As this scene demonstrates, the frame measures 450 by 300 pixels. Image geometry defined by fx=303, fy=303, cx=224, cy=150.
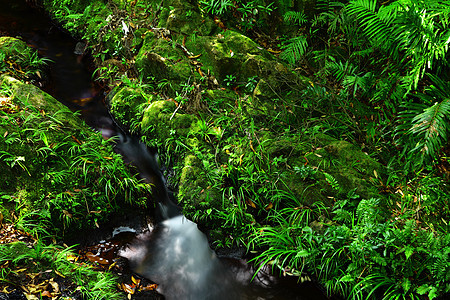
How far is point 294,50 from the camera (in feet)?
16.8

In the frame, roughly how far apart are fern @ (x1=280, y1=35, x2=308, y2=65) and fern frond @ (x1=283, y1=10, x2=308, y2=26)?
0.29m

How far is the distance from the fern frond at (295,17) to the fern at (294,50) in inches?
11.5

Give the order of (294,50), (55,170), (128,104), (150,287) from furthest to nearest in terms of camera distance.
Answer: (294,50), (128,104), (55,170), (150,287)

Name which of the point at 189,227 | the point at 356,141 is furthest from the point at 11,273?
the point at 356,141

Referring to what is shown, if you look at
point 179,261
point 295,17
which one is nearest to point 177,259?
point 179,261

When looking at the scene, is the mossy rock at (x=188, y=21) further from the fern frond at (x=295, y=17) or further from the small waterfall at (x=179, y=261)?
the small waterfall at (x=179, y=261)

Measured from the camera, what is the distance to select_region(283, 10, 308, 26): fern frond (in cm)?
514

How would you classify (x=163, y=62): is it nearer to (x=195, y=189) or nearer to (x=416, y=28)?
(x=195, y=189)

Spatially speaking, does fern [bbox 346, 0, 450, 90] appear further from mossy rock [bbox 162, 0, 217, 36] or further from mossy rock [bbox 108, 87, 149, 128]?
mossy rock [bbox 108, 87, 149, 128]

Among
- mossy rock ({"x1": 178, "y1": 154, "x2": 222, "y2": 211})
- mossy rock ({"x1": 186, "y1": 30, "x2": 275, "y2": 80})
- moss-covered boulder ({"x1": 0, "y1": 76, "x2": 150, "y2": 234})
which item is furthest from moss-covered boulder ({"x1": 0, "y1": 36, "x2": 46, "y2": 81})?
mossy rock ({"x1": 178, "y1": 154, "x2": 222, "y2": 211})

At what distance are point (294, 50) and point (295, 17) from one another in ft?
1.91

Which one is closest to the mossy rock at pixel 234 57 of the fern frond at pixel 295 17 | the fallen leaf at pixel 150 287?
the fern frond at pixel 295 17

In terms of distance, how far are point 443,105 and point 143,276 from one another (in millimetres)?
3761

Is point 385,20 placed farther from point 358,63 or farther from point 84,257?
point 84,257
